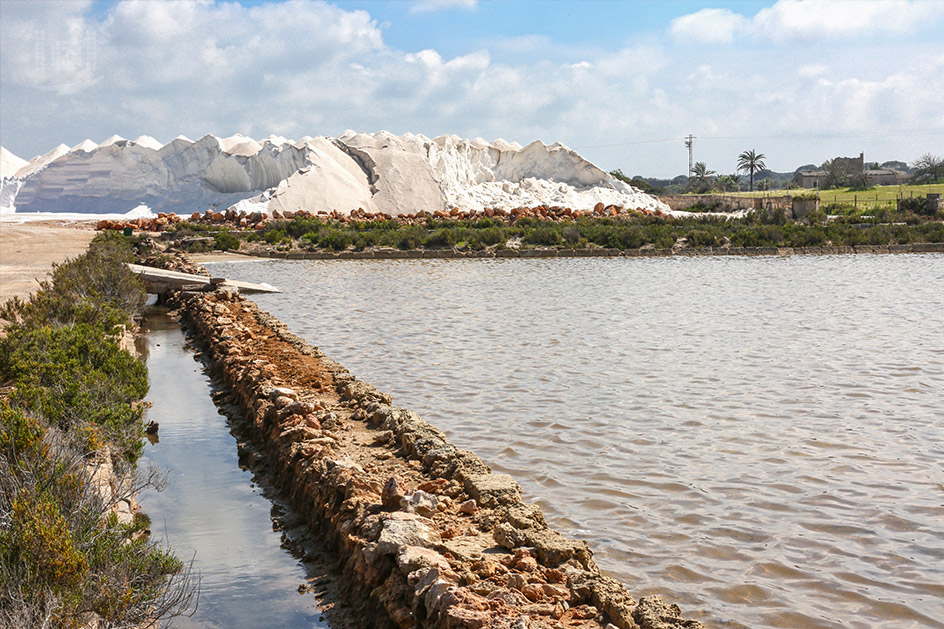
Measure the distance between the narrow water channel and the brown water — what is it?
4.98 feet

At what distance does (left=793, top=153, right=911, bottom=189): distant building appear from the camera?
223ft

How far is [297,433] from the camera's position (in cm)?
573

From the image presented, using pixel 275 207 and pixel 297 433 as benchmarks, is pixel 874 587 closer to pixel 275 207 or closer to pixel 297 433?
pixel 297 433

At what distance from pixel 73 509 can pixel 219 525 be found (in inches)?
62.2

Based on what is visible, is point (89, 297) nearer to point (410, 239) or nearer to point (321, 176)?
point (410, 239)

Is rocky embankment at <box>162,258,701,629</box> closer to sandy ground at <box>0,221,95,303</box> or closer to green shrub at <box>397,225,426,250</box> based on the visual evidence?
sandy ground at <box>0,221,95,303</box>

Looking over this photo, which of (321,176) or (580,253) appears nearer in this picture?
(580,253)

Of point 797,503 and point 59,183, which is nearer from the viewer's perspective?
point 797,503

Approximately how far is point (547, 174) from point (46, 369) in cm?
4589

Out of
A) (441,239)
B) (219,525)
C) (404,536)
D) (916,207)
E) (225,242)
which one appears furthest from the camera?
(916,207)

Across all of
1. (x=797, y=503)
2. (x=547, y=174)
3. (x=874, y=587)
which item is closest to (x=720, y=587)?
(x=874, y=587)

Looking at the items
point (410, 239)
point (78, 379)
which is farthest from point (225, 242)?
point (78, 379)

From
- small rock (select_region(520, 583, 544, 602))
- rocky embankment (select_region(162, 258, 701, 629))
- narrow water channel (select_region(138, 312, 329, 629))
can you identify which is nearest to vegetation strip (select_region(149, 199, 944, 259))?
narrow water channel (select_region(138, 312, 329, 629))

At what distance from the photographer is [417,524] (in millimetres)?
3832
